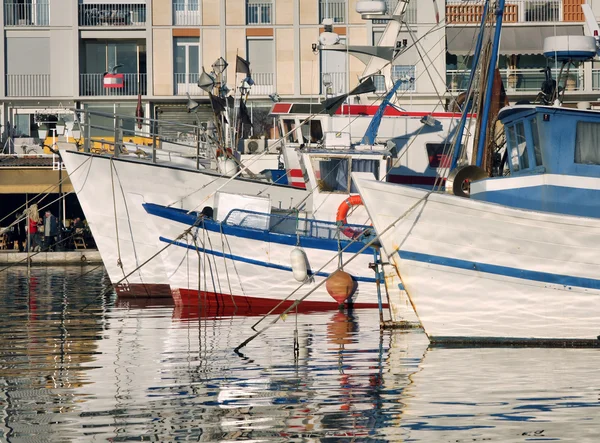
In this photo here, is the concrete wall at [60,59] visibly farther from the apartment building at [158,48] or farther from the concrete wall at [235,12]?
the concrete wall at [235,12]

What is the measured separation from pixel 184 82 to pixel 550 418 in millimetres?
44304

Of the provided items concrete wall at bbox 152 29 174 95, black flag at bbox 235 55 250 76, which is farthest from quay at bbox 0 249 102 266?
concrete wall at bbox 152 29 174 95

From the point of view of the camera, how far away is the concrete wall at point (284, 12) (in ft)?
177

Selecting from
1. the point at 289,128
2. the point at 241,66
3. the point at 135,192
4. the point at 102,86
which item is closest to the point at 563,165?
the point at 135,192

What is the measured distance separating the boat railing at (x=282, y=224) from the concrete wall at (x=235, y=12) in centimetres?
3176

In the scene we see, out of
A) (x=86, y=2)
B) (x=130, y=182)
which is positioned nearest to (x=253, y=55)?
(x=86, y=2)

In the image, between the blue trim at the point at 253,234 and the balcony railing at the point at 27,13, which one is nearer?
the blue trim at the point at 253,234

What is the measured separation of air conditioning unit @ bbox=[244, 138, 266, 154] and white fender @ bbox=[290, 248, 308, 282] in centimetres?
1233

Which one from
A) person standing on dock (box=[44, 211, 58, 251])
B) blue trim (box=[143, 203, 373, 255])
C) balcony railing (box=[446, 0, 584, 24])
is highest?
balcony railing (box=[446, 0, 584, 24])

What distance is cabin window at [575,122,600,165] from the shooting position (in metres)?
16.0

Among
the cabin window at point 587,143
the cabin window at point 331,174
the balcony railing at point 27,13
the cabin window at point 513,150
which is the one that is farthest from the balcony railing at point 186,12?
the cabin window at point 587,143

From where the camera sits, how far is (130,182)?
25.5 metres

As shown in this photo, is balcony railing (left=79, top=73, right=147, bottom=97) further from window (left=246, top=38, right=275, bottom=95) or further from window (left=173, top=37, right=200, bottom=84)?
window (left=246, top=38, right=275, bottom=95)

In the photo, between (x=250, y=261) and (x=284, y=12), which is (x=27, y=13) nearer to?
(x=284, y=12)
